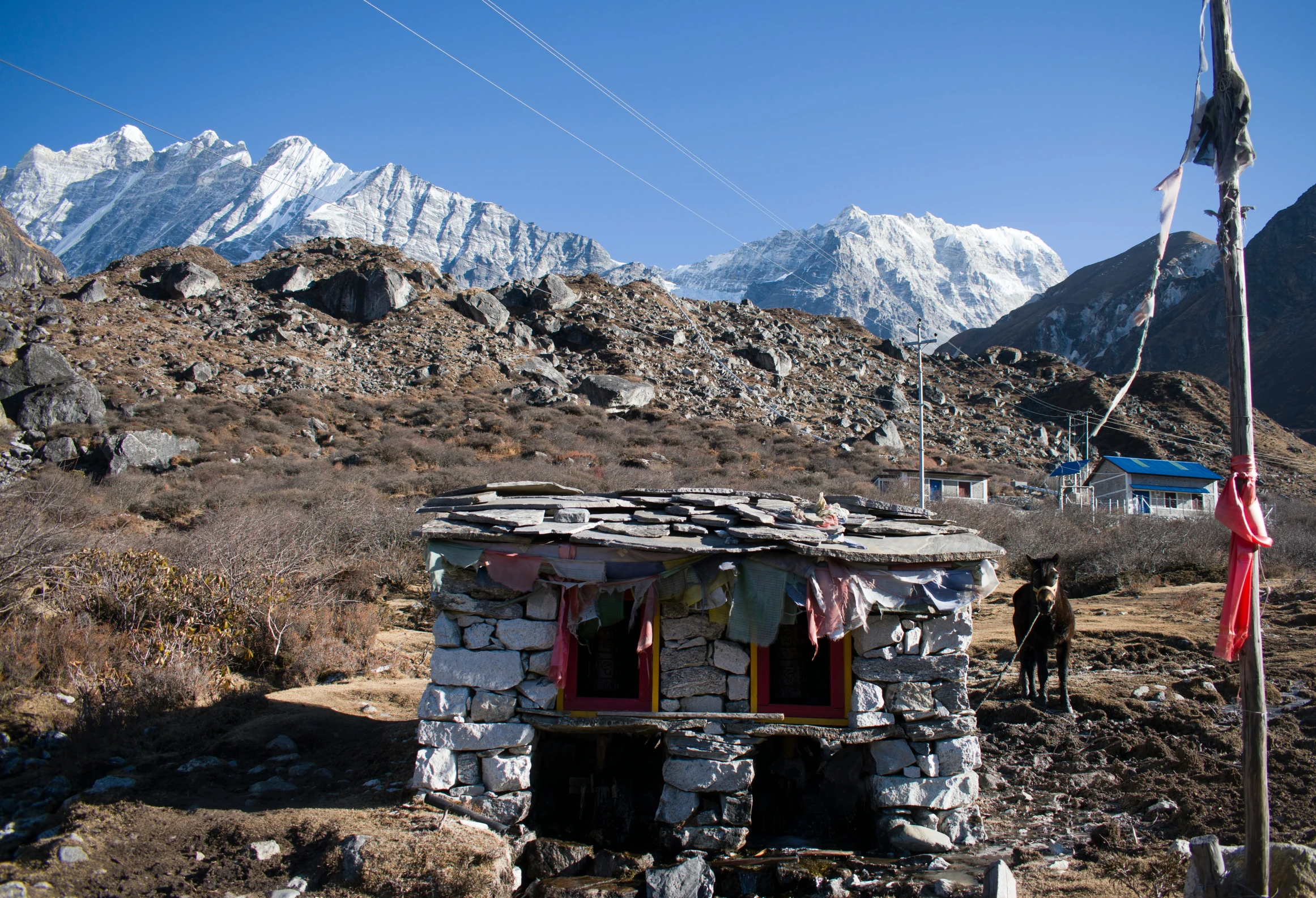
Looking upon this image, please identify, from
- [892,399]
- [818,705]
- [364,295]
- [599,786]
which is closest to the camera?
[818,705]

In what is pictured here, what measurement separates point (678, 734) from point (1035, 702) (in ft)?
19.2

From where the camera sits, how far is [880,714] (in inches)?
308

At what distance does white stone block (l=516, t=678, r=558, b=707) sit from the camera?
783 cm

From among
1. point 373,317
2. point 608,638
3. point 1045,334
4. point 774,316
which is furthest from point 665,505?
point 1045,334

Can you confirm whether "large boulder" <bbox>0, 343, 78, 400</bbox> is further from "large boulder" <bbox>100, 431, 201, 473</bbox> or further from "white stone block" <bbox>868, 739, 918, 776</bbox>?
"white stone block" <bbox>868, 739, 918, 776</bbox>

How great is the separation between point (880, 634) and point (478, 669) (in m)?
4.02

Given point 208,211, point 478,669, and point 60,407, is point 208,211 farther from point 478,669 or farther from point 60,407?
point 478,669

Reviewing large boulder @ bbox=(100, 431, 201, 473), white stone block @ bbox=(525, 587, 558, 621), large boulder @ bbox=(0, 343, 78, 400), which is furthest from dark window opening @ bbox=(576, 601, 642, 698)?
large boulder @ bbox=(0, 343, 78, 400)

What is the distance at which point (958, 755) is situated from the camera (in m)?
7.76

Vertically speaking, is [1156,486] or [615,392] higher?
[615,392]

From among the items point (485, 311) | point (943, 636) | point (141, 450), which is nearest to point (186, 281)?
point (485, 311)

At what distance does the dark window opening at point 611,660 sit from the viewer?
8.52 metres

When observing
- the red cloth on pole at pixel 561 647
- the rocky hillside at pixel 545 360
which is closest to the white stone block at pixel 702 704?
the red cloth on pole at pixel 561 647

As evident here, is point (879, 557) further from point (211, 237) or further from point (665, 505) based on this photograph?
point (211, 237)
